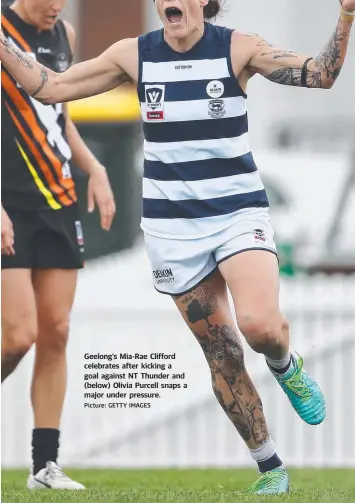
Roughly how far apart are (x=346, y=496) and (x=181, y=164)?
1.53 meters

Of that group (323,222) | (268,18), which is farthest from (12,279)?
(268,18)

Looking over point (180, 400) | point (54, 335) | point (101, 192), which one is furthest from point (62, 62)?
point (180, 400)

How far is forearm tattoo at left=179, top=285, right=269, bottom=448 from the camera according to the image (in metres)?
5.87

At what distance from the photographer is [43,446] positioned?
6609mm

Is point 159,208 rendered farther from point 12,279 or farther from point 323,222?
point 323,222

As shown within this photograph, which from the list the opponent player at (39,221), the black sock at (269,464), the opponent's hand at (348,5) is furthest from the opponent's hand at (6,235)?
the opponent's hand at (348,5)

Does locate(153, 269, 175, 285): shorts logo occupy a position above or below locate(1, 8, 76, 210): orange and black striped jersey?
below

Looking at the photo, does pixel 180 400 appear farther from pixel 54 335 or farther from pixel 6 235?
pixel 6 235

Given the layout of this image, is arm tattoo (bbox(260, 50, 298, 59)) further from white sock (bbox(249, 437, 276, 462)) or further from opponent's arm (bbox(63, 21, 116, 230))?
white sock (bbox(249, 437, 276, 462))

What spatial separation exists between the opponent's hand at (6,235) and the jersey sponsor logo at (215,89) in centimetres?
117

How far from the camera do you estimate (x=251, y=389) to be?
5973mm

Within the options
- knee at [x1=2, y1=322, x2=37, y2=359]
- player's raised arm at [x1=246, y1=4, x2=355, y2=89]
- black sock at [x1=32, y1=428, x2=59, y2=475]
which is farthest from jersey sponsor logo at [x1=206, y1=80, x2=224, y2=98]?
black sock at [x1=32, y1=428, x2=59, y2=475]

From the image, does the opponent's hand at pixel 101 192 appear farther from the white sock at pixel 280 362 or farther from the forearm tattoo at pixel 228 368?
the white sock at pixel 280 362

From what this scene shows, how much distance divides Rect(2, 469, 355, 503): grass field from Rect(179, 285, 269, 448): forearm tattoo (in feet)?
1.00
